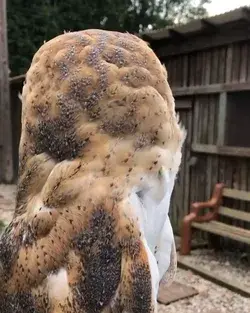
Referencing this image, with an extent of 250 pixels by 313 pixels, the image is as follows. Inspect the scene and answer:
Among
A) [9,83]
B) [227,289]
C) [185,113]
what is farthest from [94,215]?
[9,83]

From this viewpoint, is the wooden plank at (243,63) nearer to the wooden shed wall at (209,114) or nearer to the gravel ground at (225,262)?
the wooden shed wall at (209,114)

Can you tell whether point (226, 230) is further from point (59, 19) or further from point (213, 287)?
point (59, 19)

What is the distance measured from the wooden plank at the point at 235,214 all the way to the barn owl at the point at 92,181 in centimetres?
399

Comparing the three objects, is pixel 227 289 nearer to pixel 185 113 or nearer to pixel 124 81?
pixel 185 113

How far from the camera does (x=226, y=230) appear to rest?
505cm

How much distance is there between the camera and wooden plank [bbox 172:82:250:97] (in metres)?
5.24

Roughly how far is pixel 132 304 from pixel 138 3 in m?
13.8

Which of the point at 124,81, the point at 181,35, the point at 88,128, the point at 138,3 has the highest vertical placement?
the point at 138,3

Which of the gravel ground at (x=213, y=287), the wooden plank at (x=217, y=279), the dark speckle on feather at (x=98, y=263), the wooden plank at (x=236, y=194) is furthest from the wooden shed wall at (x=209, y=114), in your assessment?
the dark speckle on feather at (x=98, y=263)

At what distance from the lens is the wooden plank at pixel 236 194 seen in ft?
17.0

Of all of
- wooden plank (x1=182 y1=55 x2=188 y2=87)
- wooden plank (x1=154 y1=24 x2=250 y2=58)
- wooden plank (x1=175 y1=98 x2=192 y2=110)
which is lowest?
wooden plank (x1=175 y1=98 x2=192 y2=110)

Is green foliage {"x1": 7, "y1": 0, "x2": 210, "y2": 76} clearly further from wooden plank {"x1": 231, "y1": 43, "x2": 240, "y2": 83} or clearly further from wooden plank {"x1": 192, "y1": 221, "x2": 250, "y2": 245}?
wooden plank {"x1": 192, "y1": 221, "x2": 250, "y2": 245}

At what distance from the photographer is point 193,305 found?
400cm

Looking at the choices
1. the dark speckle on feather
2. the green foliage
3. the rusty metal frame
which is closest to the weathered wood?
the rusty metal frame
